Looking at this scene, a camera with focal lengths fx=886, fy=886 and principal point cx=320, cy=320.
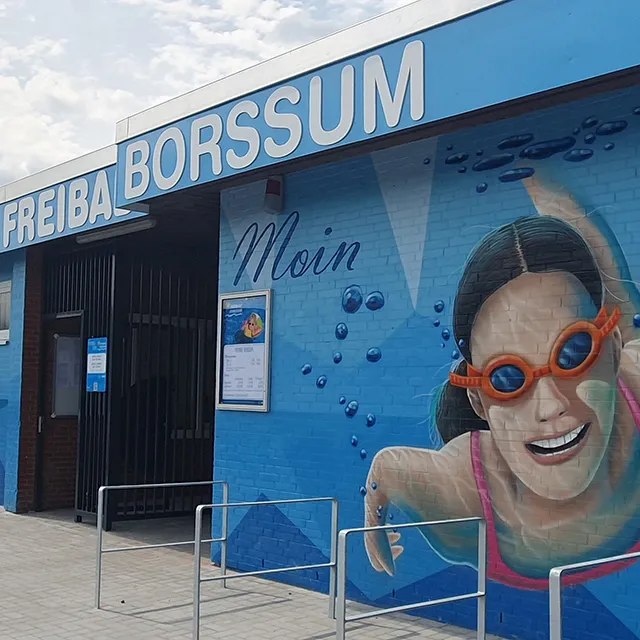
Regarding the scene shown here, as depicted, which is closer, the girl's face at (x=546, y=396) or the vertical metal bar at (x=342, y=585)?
the vertical metal bar at (x=342, y=585)

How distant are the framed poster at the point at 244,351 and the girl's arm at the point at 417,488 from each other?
60.5 inches

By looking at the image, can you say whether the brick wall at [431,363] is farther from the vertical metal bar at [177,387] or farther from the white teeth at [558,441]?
the vertical metal bar at [177,387]

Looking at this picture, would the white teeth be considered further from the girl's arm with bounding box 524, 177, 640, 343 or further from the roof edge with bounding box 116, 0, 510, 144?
the roof edge with bounding box 116, 0, 510, 144

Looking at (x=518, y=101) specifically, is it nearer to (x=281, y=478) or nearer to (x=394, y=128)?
(x=394, y=128)

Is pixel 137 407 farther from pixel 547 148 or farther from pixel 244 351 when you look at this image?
pixel 547 148

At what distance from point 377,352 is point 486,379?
42.6 inches

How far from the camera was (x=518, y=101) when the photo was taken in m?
5.76

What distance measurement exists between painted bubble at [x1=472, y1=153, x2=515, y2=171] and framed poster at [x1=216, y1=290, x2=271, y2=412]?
2.50 meters

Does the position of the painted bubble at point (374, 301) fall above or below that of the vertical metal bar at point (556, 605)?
above

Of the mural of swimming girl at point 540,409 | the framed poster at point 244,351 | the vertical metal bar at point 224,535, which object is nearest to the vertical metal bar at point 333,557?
the mural of swimming girl at point 540,409

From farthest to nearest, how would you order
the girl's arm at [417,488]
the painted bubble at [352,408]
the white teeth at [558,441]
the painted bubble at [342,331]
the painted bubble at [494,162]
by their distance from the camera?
1. the painted bubble at [342,331]
2. the painted bubble at [352,408]
3. the girl's arm at [417,488]
4. the painted bubble at [494,162]
5. the white teeth at [558,441]

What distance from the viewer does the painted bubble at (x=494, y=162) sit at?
6.31 m

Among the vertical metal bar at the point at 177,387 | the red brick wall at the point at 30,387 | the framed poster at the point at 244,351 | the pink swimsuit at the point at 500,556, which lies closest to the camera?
the pink swimsuit at the point at 500,556

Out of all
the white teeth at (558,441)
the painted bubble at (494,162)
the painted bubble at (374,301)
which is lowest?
the white teeth at (558,441)
